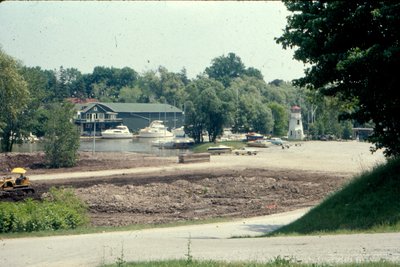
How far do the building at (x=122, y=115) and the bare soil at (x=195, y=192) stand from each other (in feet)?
243

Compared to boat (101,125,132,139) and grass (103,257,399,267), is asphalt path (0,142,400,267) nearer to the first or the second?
grass (103,257,399,267)

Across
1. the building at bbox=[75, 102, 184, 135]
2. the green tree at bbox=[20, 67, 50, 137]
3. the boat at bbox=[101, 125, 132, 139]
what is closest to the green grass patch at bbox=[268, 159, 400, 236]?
the green tree at bbox=[20, 67, 50, 137]

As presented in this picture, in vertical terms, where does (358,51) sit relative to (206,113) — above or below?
below

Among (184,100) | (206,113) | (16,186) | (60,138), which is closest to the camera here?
(16,186)

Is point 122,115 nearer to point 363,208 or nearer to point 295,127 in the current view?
point 295,127

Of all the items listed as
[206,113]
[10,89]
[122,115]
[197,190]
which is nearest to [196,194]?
[197,190]

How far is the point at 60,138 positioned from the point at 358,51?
141 ft

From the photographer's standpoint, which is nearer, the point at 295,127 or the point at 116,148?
the point at 116,148

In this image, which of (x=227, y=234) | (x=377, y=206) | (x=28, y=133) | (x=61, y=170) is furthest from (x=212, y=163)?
(x=377, y=206)

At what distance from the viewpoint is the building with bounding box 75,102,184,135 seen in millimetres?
125438

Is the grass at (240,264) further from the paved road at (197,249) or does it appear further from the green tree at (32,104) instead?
the green tree at (32,104)

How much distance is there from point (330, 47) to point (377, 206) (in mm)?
5503

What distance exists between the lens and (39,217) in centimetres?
2102

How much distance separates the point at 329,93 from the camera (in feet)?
63.9
